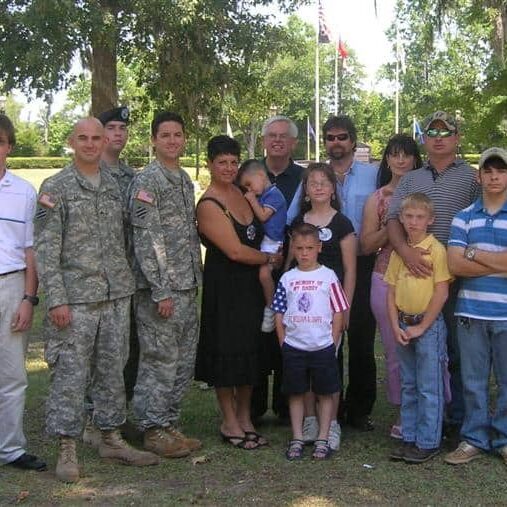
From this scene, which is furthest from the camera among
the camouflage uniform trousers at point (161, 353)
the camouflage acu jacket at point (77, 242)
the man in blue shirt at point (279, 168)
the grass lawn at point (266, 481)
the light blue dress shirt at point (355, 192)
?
the man in blue shirt at point (279, 168)

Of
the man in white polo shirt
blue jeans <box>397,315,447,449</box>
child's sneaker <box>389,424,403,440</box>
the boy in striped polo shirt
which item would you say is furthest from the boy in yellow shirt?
the man in white polo shirt

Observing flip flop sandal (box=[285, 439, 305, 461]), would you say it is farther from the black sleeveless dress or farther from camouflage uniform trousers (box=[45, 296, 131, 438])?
camouflage uniform trousers (box=[45, 296, 131, 438])

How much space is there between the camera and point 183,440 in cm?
478

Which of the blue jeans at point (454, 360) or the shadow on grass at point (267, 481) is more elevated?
the blue jeans at point (454, 360)

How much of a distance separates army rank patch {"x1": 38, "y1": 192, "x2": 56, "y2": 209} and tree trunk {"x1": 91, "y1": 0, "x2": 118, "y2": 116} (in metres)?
8.91

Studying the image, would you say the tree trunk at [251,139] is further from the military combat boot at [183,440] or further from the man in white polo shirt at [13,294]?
the man in white polo shirt at [13,294]

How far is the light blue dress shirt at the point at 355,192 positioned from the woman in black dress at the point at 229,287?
421mm

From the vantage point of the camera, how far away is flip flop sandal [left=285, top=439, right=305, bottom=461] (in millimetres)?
4609

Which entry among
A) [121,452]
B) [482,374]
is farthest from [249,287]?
[482,374]

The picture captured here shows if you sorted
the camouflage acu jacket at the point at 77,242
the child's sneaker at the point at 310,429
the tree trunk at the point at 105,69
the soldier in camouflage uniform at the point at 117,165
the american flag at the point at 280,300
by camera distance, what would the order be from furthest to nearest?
the tree trunk at the point at 105,69
the soldier in camouflage uniform at the point at 117,165
the child's sneaker at the point at 310,429
the american flag at the point at 280,300
the camouflage acu jacket at the point at 77,242

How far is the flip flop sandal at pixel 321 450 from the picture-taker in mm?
4613

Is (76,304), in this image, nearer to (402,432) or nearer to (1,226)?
(1,226)

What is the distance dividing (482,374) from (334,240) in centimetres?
119

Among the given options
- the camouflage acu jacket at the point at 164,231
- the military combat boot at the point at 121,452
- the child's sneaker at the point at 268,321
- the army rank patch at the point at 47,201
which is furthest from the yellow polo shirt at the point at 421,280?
the army rank patch at the point at 47,201
